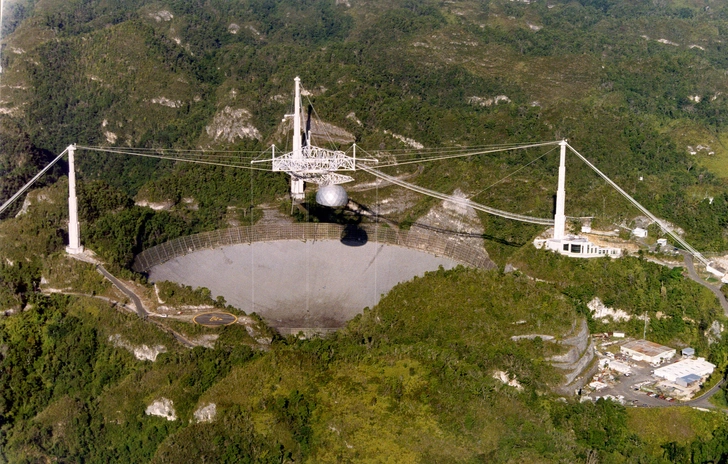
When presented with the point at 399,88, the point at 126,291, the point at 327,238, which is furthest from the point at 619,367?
the point at 399,88

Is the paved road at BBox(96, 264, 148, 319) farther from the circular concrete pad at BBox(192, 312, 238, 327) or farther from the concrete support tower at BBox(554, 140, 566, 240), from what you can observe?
the concrete support tower at BBox(554, 140, 566, 240)

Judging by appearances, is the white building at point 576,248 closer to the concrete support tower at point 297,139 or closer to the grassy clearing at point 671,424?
the grassy clearing at point 671,424

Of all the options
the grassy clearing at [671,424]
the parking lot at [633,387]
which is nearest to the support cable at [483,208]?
the parking lot at [633,387]

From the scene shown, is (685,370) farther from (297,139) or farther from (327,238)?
(297,139)

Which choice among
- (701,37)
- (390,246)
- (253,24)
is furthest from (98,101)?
(701,37)

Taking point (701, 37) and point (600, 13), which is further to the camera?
point (600, 13)

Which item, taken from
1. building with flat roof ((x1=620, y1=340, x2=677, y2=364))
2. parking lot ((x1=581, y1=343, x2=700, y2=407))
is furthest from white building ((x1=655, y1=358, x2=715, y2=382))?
building with flat roof ((x1=620, y1=340, x2=677, y2=364))

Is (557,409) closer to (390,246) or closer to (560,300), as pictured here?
(560,300)
